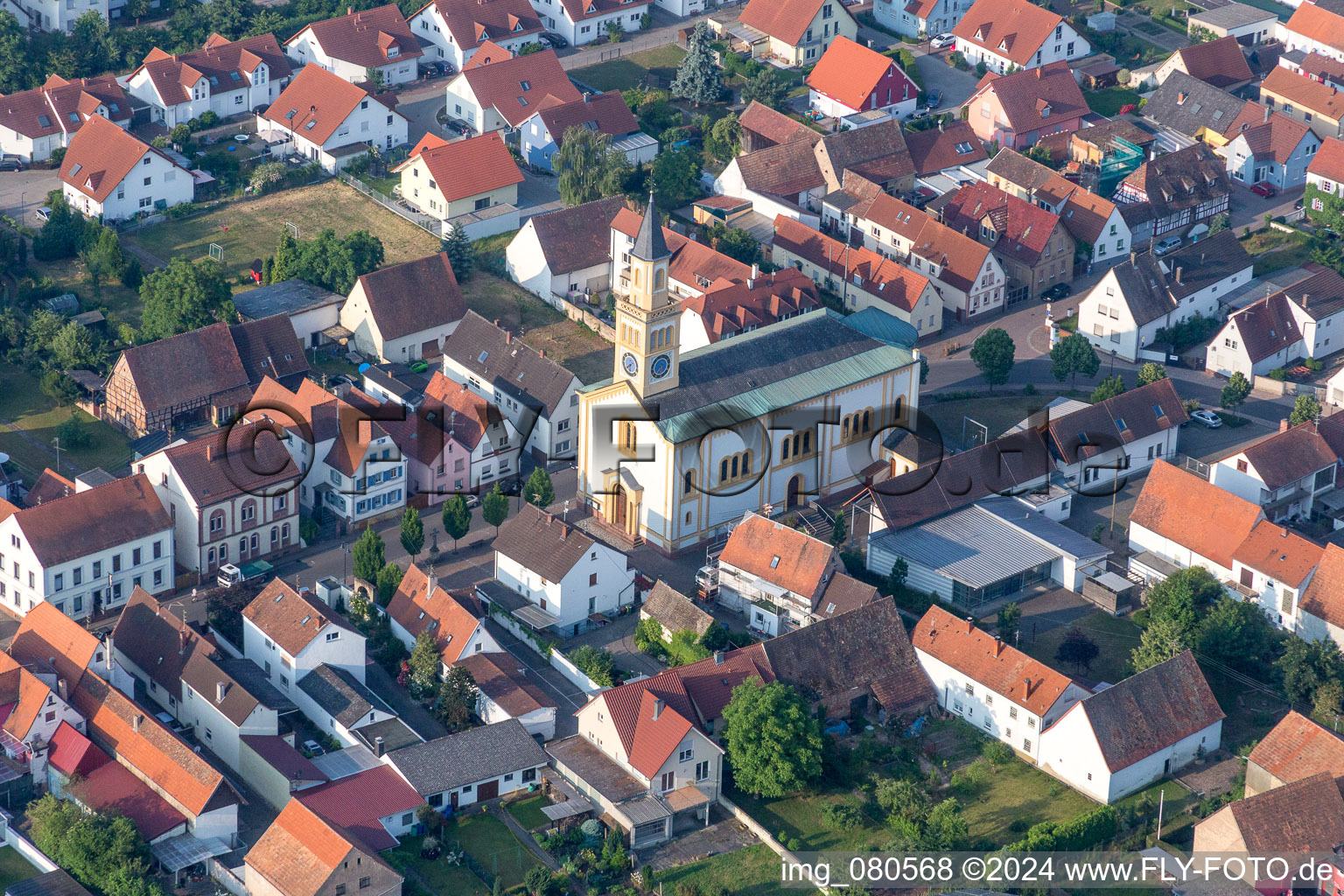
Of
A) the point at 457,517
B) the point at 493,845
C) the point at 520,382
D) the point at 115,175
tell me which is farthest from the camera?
the point at 115,175

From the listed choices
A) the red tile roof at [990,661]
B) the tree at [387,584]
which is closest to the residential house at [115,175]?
the tree at [387,584]

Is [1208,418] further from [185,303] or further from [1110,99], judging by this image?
[185,303]

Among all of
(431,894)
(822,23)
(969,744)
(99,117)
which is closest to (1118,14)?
(822,23)

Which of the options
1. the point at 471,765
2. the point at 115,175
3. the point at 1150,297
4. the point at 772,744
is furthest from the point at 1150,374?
the point at 115,175

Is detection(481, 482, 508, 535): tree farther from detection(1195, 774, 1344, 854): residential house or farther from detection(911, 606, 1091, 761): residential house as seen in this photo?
detection(1195, 774, 1344, 854): residential house

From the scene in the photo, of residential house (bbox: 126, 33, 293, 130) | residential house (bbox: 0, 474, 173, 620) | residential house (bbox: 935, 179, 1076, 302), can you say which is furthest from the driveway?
residential house (bbox: 935, 179, 1076, 302)

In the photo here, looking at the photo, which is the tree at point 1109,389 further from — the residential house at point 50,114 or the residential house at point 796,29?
the residential house at point 50,114
